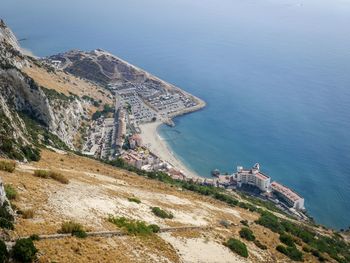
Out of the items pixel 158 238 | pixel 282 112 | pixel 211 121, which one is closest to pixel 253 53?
pixel 282 112

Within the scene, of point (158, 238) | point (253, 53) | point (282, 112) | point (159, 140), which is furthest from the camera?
point (253, 53)

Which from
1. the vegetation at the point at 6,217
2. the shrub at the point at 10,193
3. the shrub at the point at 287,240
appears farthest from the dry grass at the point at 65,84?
the vegetation at the point at 6,217

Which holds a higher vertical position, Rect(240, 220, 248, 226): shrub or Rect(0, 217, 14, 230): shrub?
Rect(0, 217, 14, 230): shrub

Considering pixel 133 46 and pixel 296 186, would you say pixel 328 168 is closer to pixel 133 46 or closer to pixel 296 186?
pixel 296 186

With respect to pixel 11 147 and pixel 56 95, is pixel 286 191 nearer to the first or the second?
pixel 56 95

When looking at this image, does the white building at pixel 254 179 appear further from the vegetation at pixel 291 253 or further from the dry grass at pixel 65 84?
the vegetation at pixel 291 253

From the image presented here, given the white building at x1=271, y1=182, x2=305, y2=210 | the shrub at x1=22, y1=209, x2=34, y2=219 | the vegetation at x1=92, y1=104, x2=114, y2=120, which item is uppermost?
the shrub at x1=22, y1=209, x2=34, y2=219

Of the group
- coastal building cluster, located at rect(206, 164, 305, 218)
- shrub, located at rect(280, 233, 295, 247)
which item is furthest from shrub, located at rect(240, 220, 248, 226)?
coastal building cluster, located at rect(206, 164, 305, 218)

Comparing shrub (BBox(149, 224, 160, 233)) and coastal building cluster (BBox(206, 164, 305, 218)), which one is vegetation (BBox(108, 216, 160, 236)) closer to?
shrub (BBox(149, 224, 160, 233))
